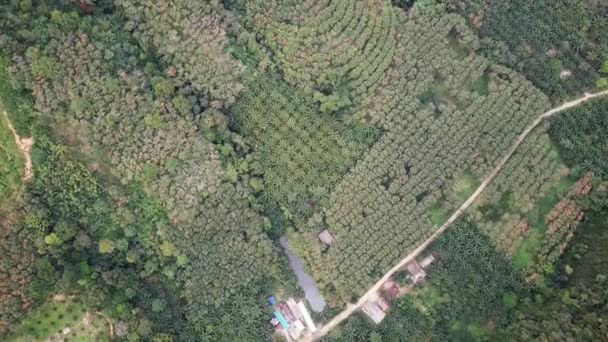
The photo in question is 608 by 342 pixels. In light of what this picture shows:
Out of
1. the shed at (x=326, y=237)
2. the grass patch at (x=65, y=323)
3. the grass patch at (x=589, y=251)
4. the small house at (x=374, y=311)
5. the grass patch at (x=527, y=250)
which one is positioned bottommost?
the grass patch at (x=65, y=323)

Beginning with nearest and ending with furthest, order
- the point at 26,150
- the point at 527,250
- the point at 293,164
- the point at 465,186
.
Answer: the point at 26,150 < the point at 527,250 < the point at 293,164 < the point at 465,186

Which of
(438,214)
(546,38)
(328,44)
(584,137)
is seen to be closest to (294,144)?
(328,44)

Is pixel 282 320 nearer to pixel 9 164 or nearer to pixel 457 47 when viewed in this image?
pixel 9 164

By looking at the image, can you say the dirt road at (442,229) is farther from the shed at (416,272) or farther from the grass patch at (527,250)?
the grass patch at (527,250)

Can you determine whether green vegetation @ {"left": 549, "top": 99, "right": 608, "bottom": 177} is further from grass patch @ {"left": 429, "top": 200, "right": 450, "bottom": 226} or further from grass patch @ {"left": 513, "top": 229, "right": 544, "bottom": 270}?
grass patch @ {"left": 429, "top": 200, "right": 450, "bottom": 226}

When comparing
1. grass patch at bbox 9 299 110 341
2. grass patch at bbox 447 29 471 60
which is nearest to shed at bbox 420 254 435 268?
grass patch at bbox 447 29 471 60

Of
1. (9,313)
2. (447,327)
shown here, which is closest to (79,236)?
(9,313)

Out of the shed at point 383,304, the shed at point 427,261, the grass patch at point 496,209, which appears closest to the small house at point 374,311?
the shed at point 383,304
